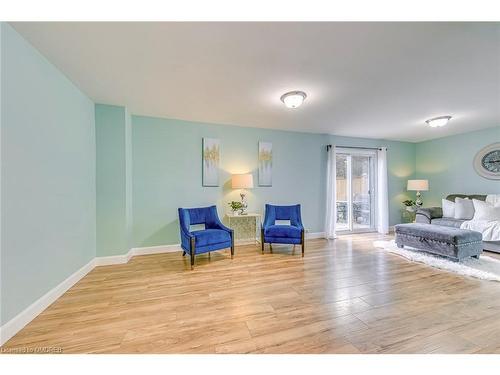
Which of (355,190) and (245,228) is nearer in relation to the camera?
(245,228)

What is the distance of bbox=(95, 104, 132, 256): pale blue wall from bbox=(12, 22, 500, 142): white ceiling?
0.31 metres

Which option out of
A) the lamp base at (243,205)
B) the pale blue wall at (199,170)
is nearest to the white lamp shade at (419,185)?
the pale blue wall at (199,170)

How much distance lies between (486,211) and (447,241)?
1.66 m

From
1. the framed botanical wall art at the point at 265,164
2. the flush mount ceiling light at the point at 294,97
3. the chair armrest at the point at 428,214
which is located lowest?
the chair armrest at the point at 428,214

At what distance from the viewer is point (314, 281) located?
2615 millimetres

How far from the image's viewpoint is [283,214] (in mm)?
4234

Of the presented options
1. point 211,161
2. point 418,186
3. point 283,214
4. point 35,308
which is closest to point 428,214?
point 418,186

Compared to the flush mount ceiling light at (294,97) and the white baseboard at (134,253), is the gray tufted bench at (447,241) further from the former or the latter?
the white baseboard at (134,253)

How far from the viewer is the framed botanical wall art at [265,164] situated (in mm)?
4508

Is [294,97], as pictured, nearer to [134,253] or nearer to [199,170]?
[199,170]

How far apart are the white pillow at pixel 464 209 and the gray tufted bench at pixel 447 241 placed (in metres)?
1.26

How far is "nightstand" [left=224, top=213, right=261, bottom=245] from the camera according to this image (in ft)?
13.9
